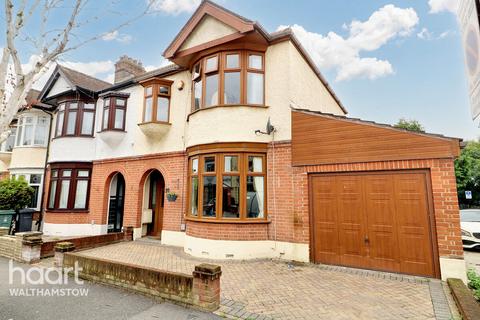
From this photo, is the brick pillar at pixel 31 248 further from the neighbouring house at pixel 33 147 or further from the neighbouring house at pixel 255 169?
the neighbouring house at pixel 33 147

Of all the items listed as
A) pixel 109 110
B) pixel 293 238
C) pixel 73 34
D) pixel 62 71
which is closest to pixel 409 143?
pixel 293 238

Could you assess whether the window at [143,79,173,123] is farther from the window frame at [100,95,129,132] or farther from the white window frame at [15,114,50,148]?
the white window frame at [15,114,50,148]

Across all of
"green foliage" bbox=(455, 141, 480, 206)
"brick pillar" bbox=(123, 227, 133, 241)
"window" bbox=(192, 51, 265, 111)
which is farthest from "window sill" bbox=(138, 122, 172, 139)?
"green foliage" bbox=(455, 141, 480, 206)

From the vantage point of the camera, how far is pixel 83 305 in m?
4.79

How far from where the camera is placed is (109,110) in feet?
40.4

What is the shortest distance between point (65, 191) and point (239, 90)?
1038 centimetres

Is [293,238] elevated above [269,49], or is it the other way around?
[269,49]

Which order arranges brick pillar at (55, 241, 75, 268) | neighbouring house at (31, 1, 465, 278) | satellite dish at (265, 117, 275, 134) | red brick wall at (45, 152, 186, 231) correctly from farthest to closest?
red brick wall at (45, 152, 186, 231)
satellite dish at (265, 117, 275, 134)
brick pillar at (55, 241, 75, 268)
neighbouring house at (31, 1, 465, 278)

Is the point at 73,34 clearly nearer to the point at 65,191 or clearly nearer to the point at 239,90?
the point at 239,90

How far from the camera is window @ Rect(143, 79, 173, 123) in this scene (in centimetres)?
1089

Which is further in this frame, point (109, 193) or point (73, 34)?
point (109, 193)

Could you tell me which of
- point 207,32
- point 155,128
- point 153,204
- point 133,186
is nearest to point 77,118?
point 133,186

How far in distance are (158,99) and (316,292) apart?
9.32 metres

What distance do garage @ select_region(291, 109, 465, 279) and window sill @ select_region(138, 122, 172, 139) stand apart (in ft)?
18.1
